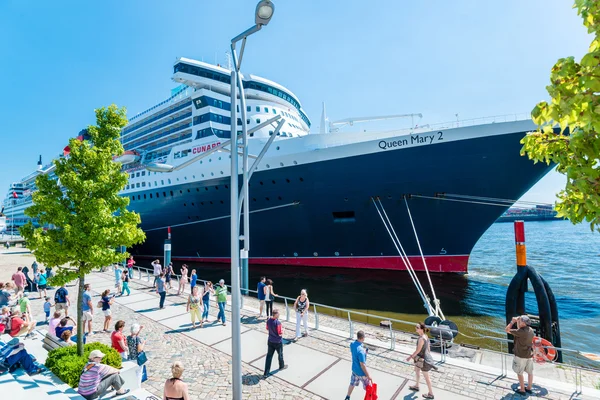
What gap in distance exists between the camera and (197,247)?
2525cm

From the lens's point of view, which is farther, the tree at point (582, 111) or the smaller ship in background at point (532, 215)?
the smaller ship in background at point (532, 215)

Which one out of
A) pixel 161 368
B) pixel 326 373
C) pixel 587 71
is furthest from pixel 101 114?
pixel 587 71

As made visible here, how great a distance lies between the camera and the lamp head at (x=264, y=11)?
4645 mm

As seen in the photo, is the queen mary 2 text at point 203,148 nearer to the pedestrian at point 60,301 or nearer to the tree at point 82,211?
the pedestrian at point 60,301

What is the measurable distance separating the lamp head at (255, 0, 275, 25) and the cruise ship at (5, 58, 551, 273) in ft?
25.9

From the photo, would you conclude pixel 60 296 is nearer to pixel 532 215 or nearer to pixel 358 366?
pixel 358 366

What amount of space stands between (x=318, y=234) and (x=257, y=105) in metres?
13.8

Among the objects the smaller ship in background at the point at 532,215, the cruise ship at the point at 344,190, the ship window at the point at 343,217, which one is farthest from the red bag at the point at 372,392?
the smaller ship in background at the point at 532,215

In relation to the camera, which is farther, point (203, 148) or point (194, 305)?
point (203, 148)

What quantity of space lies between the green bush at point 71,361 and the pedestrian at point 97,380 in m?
0.68

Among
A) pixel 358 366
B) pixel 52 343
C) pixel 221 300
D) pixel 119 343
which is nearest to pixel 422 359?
pixel 358 366

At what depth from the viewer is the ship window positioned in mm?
19031

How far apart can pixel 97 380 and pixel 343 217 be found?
51.3 feet

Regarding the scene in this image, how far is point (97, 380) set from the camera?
5184mm
